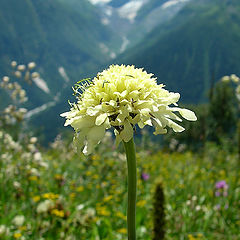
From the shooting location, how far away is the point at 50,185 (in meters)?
5.26

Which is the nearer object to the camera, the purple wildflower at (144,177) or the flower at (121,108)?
the flower at (121,108)

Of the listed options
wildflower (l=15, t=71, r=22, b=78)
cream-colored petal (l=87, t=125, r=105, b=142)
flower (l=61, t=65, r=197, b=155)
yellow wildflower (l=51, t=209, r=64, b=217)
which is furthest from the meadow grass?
cream-colored petal (l=87, t=125, r=105, b=142)

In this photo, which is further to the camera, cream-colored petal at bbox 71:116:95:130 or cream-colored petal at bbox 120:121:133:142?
cream-colored petal at bbox 71:116:95:130

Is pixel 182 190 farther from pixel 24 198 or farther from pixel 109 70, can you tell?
pixel 109 70

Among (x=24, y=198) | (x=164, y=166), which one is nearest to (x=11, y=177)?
(x=24, y=198)

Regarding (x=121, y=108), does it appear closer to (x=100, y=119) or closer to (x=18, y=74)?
(x=100, y=119)

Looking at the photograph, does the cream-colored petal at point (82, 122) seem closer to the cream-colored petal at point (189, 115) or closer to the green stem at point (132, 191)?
the green stem at point (132, 191)

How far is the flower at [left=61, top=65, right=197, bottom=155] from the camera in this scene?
4.46 feet

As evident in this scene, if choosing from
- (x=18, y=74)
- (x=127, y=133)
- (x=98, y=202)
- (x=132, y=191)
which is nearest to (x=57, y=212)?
(x=98, y=202)

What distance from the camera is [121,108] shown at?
4.63ft

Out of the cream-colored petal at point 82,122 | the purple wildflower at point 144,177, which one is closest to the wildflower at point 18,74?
the purple wildflower at point 144,177

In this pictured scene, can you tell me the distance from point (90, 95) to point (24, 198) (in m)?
3.47

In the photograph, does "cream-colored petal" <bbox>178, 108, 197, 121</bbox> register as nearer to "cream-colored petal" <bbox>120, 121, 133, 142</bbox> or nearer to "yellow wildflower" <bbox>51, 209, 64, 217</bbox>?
"cream-colored petal" <bbox>120, 121, 133, 142</bbox>

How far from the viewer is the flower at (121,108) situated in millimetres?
1360
